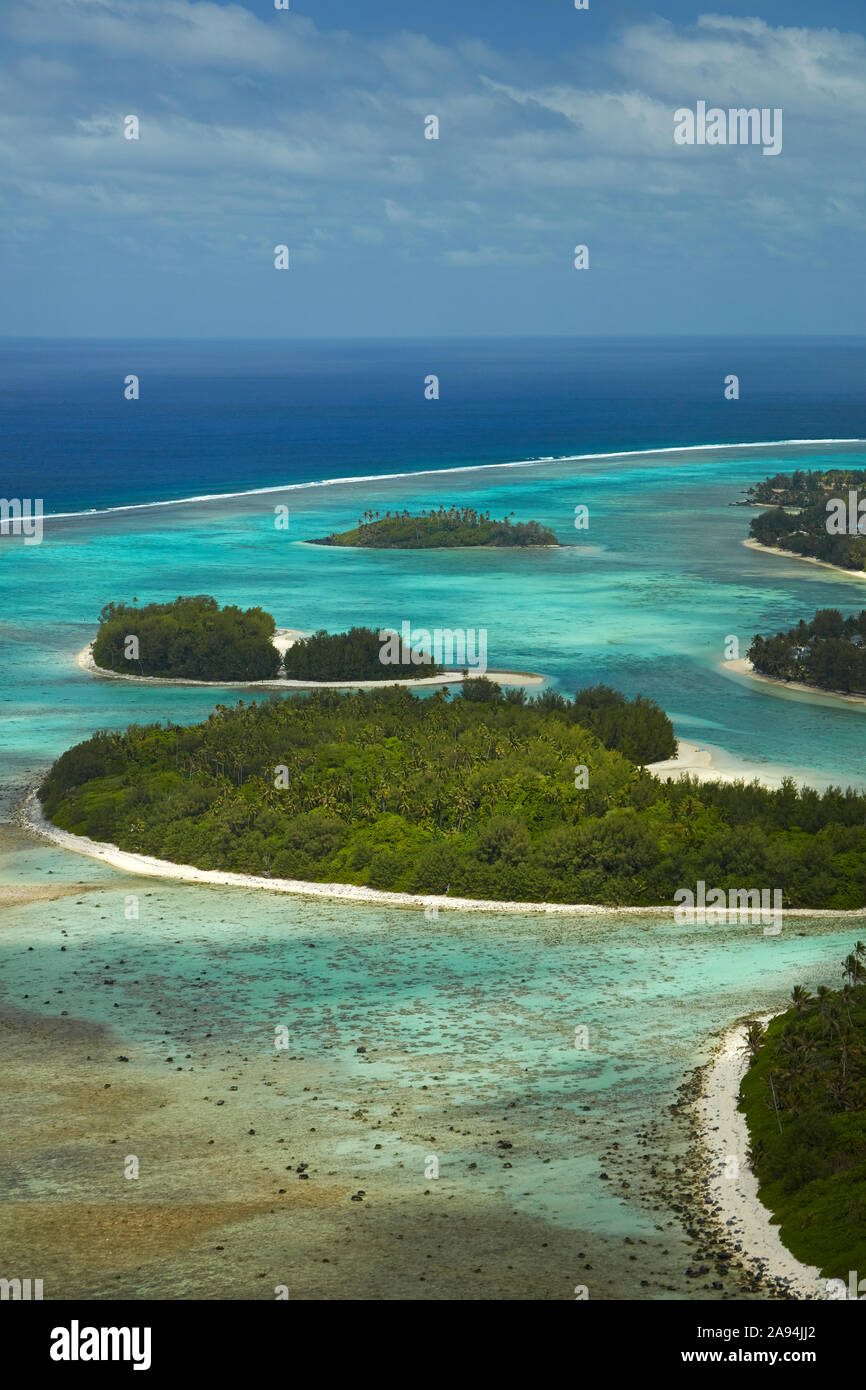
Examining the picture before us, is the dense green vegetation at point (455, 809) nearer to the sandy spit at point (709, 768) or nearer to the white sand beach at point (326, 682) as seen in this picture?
the sandy spit at point (709, 768)

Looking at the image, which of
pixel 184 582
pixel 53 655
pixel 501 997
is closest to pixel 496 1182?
pixel 501 997

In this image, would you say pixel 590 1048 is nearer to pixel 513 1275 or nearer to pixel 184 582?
pixel 513 1275

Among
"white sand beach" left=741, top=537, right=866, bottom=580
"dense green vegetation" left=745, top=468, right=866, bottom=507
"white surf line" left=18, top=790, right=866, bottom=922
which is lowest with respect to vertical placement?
"white surf line" left=18, top=790, right=866, bottom=922

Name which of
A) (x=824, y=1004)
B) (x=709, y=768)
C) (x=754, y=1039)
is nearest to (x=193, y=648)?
(x=709, y=768)

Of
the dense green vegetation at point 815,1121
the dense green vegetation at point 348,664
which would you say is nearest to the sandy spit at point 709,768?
the dense green vegetation at point 348,664

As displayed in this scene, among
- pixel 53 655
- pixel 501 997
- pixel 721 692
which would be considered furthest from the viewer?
pixel 53 655

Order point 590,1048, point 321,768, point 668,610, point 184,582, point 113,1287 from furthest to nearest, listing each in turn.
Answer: point 184,582, point 668,610, point 321,768, point 590,1048, point 113,1287

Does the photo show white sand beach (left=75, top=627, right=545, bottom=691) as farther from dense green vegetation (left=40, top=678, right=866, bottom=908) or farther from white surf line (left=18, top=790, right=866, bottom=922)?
white surf line (left=18, top=790, right=866, bottom=922)

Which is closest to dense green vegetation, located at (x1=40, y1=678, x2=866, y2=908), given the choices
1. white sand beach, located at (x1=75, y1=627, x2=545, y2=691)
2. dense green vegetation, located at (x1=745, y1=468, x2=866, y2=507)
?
white sand beach, located at (x1=75, y1=627, x2=545, y2=691)
